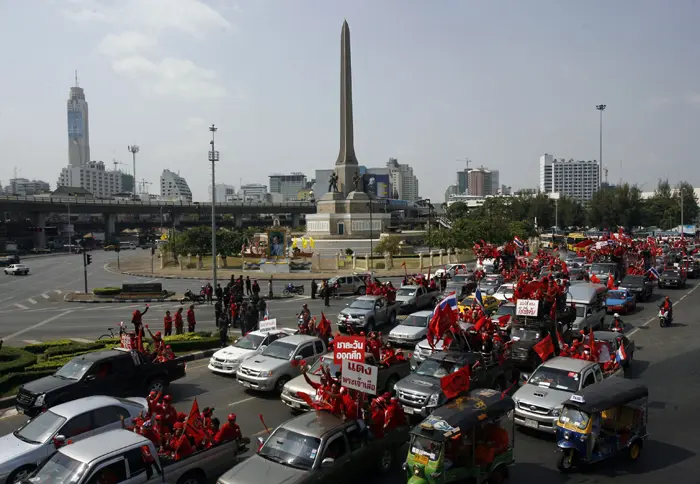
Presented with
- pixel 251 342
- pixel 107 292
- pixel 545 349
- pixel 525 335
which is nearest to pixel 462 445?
pixel 545 349

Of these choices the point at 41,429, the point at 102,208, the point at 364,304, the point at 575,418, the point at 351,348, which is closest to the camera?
the point at 41,429

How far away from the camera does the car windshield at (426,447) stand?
325 inches

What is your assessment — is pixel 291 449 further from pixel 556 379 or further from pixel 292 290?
pixel 292 290

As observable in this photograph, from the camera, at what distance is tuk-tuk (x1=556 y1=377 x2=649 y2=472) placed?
31.1 ft

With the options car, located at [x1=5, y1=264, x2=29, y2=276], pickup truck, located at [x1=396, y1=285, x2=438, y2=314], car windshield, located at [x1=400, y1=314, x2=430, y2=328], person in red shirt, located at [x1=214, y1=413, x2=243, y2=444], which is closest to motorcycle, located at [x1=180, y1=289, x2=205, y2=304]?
pickup truck, located at [x1=396, y1=285, x2=438, y2=314]

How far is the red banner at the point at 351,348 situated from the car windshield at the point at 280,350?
415 centimetres

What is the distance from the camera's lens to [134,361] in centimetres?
1363

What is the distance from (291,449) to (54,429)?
395 centimetres

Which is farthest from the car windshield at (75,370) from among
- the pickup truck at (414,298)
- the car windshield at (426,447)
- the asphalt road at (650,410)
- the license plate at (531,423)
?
the pickup truck at (414,298)

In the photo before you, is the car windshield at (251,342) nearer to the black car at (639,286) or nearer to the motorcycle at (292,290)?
the motorcycle at (292,290)

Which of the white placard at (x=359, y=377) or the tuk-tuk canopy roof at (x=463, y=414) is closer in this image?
the tuk-tuk canopy roof at (x=463, y=414)

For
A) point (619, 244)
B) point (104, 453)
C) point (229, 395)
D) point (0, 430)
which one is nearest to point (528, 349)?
point (229, 395)

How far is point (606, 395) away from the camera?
389 inches

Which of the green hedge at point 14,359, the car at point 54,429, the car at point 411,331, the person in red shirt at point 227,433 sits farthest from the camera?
the car at point 411,331
